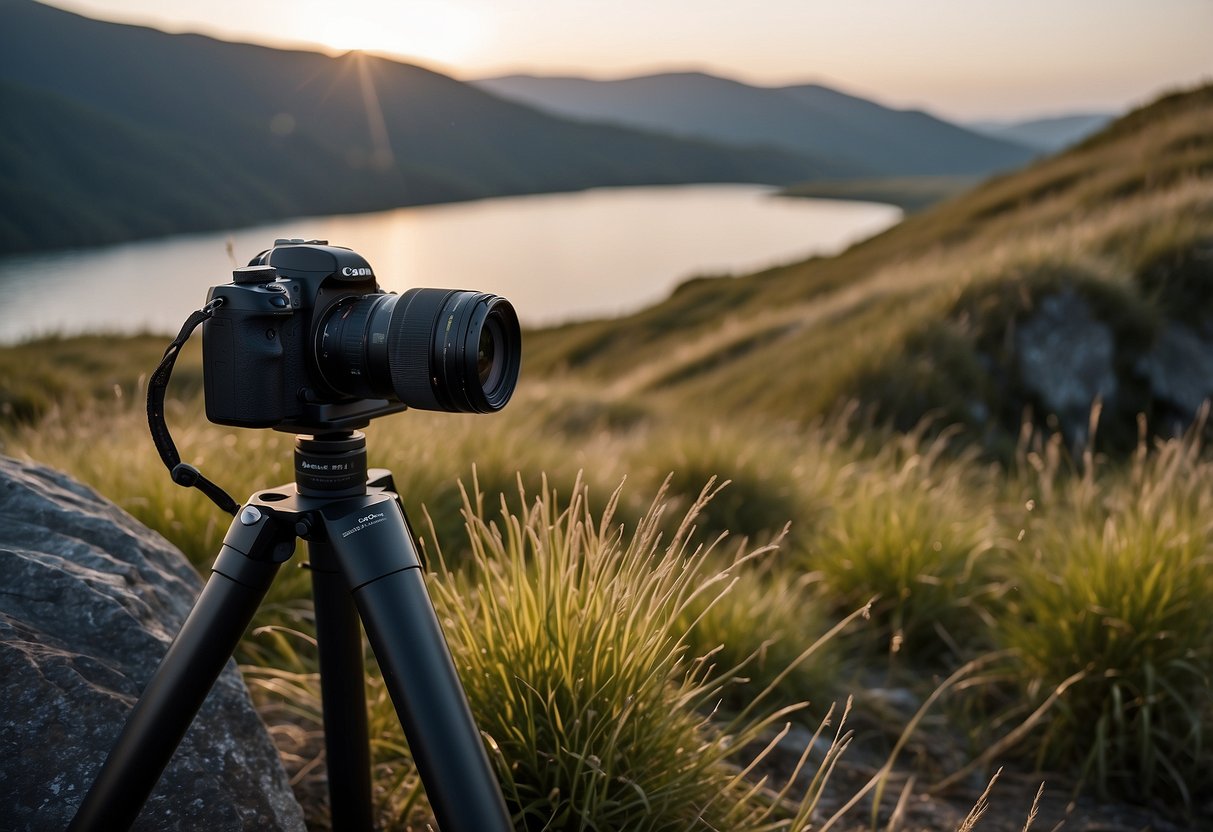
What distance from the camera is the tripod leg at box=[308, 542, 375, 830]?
2088 millimetres

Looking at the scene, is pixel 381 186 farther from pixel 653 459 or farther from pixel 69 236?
pixel 653 459

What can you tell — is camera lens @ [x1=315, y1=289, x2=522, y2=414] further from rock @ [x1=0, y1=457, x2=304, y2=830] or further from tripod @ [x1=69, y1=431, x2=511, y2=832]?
rock @ [x1=0, y1=457, x2=304, y2=830]

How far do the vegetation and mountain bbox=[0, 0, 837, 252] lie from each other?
4815 inches

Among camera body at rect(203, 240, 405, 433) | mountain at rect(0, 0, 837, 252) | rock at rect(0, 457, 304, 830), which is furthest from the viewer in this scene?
mountain at rect(0, 0, 837, 252)

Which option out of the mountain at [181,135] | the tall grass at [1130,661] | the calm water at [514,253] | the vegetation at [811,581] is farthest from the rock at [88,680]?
the mountain at [181,135]

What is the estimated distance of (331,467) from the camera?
1.97 m

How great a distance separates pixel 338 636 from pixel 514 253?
98.6 meters

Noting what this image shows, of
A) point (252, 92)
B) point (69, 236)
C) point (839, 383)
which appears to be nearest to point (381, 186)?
point (252, 92)

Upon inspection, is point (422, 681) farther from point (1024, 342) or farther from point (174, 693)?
point (1024, 342)

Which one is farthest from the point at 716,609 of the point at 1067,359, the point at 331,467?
the point at 1067,359

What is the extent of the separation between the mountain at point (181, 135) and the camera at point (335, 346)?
127 meters

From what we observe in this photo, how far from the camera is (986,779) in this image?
3607mm

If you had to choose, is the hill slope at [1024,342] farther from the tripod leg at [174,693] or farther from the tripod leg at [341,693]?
the tripod leg at [174,693]

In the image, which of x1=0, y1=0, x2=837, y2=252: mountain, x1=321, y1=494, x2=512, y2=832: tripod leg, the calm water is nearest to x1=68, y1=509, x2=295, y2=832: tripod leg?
x1=321, y1=494, x2=512, y2=832: tripod leg
